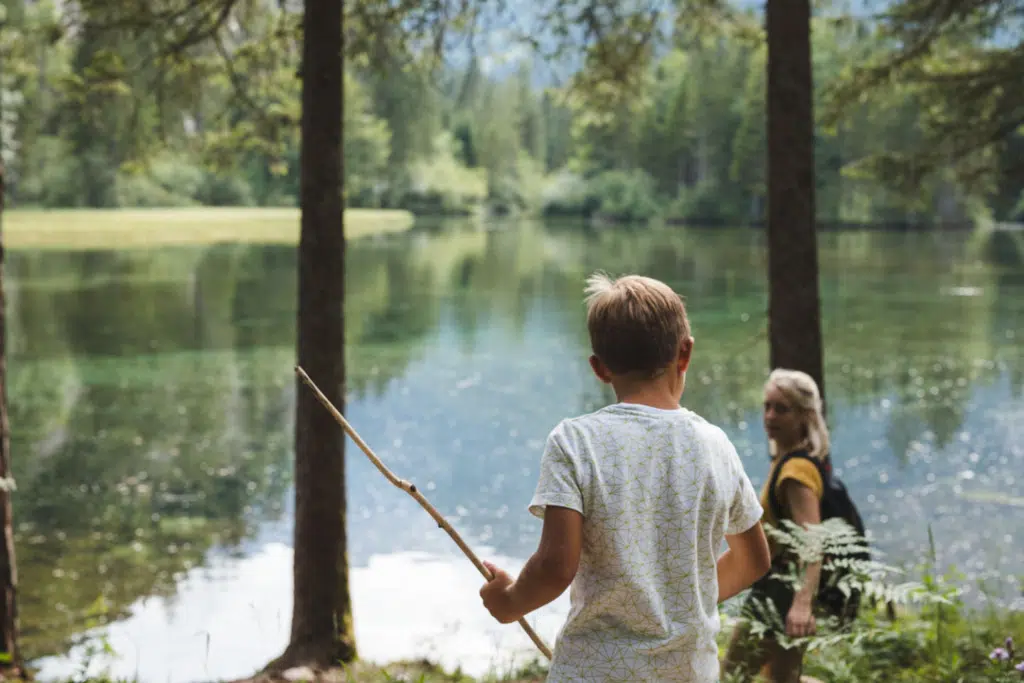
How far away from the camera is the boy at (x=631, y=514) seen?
1.73 m

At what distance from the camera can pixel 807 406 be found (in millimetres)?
3443

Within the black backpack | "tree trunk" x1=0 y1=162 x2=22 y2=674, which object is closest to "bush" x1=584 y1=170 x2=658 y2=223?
"tree trunk" x1=0 y1=162 x2=22 y2=674

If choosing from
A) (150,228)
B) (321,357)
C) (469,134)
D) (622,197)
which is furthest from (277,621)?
(469,134)

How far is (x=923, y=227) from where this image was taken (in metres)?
66.1

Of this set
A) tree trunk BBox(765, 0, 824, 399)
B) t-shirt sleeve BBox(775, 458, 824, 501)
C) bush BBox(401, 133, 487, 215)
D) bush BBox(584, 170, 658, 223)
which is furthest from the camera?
bush BBox(584, 170, 658, 223)

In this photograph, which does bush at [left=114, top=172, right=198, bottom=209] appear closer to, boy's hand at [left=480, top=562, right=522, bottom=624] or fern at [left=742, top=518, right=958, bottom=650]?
fern at [left=742, top=518, right=958, bottom=650]

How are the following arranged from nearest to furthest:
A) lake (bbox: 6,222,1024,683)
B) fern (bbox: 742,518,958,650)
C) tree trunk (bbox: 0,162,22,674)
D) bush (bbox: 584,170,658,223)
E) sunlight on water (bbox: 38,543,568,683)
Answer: fern (bbox: 742,518,958,650), tree trunk (bbox: 0,162,22,674), sunlight on water (bbox: 38,543,568,683), lake (bbox: 6,222,1024,683), bush (bbox: 584,170,658,223)

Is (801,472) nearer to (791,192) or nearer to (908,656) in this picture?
(908,656)

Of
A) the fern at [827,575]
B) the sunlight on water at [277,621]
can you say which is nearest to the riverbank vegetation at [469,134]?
the sunlight on water at [277,621]

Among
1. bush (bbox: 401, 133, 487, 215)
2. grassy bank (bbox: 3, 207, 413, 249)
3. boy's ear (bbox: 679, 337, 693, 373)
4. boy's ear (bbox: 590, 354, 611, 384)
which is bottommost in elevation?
boy's ear (bbox: 590, 354, 611, 384)

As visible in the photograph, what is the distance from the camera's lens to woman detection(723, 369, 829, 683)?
3.39 metres

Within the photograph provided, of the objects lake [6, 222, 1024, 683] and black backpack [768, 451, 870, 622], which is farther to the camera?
lake [6, 222, 1024, 683]

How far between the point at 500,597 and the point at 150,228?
5831 centimetres

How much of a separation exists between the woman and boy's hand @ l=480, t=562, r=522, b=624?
69.5 inches
